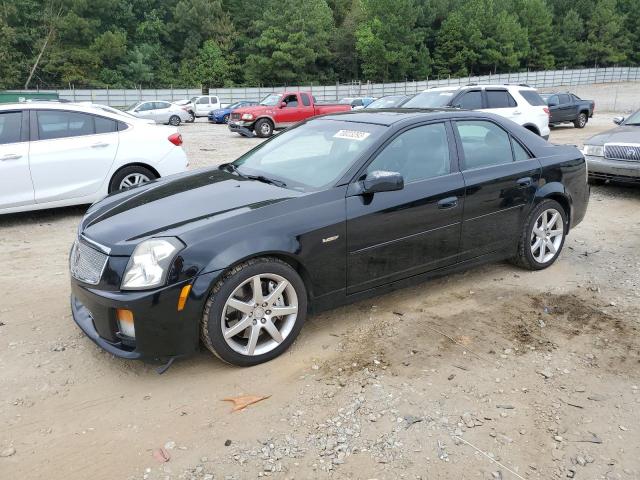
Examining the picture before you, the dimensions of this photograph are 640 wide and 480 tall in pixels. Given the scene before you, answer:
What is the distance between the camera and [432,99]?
12469mm

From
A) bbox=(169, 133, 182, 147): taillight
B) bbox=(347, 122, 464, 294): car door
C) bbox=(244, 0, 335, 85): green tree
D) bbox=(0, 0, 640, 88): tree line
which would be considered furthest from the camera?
bbox=(244, 0, 335, 85): green tree

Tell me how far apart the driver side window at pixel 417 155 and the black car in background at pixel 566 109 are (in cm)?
2064

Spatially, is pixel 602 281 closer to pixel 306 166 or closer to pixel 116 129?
pixel 306 166

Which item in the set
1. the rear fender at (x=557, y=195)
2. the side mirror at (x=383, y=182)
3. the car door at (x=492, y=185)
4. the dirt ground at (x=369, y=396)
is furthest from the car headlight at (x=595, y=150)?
the side mirror at (x=383, y=182)

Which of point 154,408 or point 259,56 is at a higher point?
point 259,56

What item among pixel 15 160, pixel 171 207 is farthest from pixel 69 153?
pixel 171 207

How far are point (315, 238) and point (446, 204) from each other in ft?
4.05

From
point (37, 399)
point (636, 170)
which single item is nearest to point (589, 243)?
point (636, 170)

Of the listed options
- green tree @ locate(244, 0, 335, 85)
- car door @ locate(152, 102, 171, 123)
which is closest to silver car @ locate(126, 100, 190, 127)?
car door @ locate(152, 102, 171, 123)

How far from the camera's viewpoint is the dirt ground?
9.17 feet

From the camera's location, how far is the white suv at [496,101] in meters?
12.4

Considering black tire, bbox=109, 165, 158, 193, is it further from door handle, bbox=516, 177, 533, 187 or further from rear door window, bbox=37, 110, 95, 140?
door handle, bbox=516, 177, 533, 187

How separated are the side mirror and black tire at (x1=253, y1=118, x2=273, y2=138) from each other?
17.1m

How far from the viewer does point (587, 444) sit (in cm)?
292
